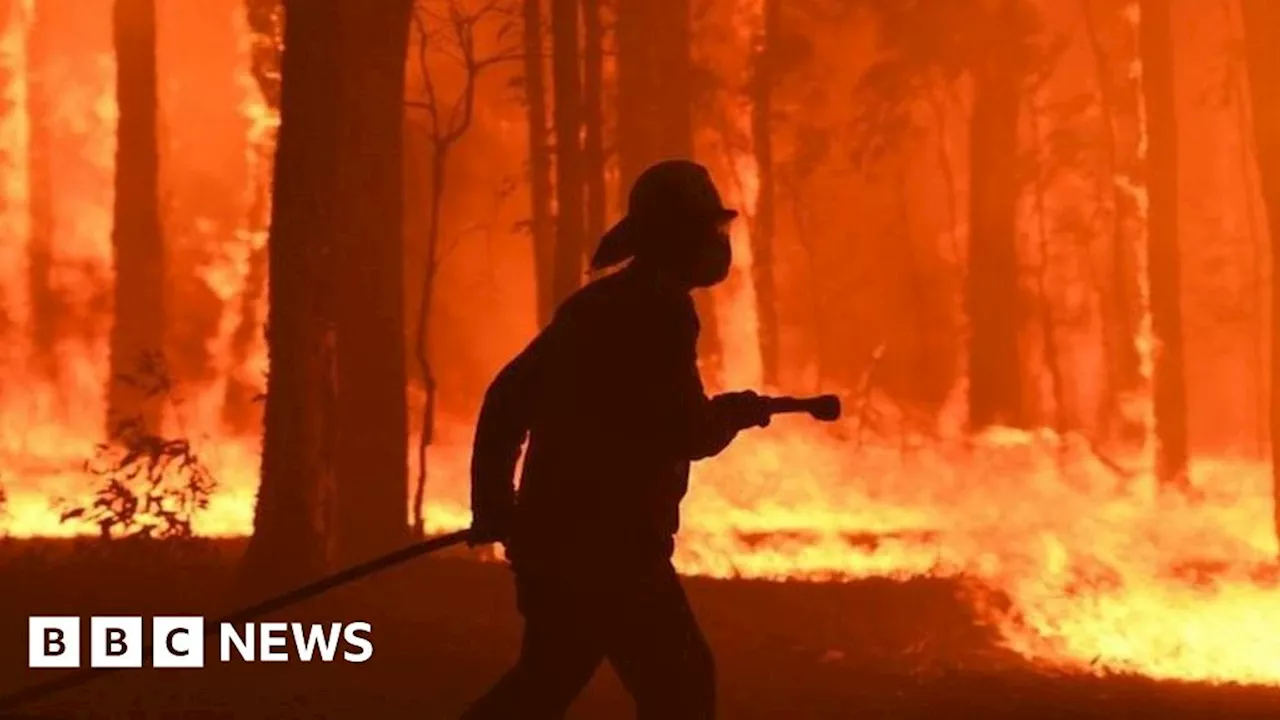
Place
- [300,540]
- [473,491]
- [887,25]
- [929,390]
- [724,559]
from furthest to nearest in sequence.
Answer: [929,390]
[887,25]
[724,559]
[300,540]
[473,491]

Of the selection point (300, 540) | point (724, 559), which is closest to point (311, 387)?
point (300, 540)

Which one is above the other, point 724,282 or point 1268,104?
point 1268,104

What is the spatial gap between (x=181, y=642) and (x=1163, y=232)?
1917cm

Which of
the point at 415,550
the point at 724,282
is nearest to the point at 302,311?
the point at 415,550

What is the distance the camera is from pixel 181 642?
403 inches

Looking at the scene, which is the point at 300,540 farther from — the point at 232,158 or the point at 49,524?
the point at 232,158

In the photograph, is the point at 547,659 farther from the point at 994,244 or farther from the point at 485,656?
the point at 994,244

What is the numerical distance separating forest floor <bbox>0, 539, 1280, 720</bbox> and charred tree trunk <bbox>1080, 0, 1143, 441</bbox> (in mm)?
21512

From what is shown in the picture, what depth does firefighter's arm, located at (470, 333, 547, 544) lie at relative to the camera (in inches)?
216

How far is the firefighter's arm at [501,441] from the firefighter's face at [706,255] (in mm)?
470

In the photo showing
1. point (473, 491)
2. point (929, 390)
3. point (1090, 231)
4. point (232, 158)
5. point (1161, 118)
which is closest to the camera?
point (473, 491)

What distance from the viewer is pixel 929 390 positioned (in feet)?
132

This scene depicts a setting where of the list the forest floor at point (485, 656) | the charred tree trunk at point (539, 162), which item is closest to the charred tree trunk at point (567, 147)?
the charred tree trunk at point (539, 162)

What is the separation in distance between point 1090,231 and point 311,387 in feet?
78.3
